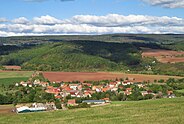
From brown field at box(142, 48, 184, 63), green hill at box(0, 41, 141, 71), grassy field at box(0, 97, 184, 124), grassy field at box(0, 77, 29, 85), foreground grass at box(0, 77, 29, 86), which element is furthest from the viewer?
brown field at box(142, 48, 184, 63)

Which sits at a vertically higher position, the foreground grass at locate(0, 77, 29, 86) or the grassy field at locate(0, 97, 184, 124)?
the grassy field at locate(0, 97, 184, 124)

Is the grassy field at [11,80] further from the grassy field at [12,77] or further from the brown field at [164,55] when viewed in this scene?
the brown field at [164,55]

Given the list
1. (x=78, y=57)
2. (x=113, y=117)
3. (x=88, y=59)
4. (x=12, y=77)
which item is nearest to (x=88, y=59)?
(x=88, y=59)

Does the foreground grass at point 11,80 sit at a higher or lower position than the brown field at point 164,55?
higher

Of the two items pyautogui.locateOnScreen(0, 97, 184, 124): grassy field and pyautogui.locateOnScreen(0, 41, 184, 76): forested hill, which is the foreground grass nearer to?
pyautogui.locateOnScreen(0, 41, 184, 76): forested hill

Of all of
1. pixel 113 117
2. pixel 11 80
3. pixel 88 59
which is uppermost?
pixel 113 117

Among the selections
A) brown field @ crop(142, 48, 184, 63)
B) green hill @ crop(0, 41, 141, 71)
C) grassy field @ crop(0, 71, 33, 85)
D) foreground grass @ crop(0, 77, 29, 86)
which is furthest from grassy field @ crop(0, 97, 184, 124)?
brown field @ crop(142, 48, 184, 63)

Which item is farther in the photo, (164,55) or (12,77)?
(164,55)

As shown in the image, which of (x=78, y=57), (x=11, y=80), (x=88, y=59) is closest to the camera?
(x=11, y=80)

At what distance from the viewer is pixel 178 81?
8169 centimetres

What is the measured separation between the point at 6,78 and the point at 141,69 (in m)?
44.1

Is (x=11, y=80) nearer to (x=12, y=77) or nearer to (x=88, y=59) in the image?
(x=12, y=77)

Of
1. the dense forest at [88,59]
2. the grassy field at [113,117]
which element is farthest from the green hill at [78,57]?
the grassy field at [113,117]

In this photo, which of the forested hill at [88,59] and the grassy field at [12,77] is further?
the forested hill at [88,59]
